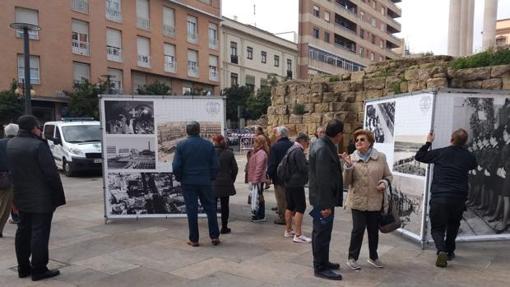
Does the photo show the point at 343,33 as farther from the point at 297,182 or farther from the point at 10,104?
the point at 297,182

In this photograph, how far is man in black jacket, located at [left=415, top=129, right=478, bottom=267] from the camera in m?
5.63

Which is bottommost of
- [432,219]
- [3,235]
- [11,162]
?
[3,235]

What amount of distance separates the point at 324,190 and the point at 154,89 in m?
34.1

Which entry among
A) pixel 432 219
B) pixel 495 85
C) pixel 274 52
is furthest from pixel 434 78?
pixel 274 52

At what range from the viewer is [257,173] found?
8367mm

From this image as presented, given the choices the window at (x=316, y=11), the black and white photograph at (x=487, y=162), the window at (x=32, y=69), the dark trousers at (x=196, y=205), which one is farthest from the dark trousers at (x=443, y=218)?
the window at (x=316, y=11)

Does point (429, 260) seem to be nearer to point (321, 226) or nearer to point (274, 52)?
point (321, 226)

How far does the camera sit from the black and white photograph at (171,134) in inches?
313

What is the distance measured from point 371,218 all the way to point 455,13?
19.5 metres

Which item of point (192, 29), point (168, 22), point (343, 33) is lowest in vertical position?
point (192, 29)

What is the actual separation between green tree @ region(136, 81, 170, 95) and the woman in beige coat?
3335 centimetres

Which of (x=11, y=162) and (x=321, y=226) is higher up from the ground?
(x=11, y=162)

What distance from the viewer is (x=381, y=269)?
18.3 ft

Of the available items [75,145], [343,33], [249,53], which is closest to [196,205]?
[75,145]
